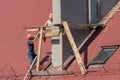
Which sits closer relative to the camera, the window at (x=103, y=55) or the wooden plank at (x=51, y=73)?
the window at (x=103, y=55)

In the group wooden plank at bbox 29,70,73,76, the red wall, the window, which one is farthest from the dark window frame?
the red wall

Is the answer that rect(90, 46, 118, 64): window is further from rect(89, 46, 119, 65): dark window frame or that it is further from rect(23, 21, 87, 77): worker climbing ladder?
rect(23, 21, 87, 77): worker climbing ladder

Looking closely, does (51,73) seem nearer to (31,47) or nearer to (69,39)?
(69,39)

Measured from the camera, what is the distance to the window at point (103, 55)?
60.8 ft

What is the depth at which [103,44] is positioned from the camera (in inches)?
755

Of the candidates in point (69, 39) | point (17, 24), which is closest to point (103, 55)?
point (69, 39)

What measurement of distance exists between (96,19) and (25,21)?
2871 mm

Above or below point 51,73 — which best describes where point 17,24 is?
above

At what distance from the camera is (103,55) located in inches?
741

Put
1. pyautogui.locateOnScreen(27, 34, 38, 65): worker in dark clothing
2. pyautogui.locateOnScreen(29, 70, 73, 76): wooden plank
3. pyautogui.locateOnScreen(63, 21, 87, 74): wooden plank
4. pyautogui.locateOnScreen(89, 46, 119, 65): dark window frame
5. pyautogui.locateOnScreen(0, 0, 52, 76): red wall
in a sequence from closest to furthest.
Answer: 1. pyautogui.locateOnScreen(63, 21, 87, 74): wooden plank
2. pyautogui.locateOnScreen(89, 46, 119, 65): dark window frame
3. pyautogui.locateOnScreen(29, 70, 73, 76): wooden plank
4. pyautogui.locateOnScreen(27, 34, 38, 65): worker in dark clothing
5. pyautogui.locateOnScreen(0, 0, 52, 76): red wall

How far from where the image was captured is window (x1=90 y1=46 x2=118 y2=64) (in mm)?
18522

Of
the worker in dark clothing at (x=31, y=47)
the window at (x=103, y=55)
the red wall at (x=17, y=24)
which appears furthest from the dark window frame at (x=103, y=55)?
the red wall at (x=17, y=24)

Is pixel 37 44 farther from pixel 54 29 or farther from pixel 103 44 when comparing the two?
pixel 103 44

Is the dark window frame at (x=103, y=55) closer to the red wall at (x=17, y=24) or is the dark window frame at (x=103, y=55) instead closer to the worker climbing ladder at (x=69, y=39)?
the worker climbing ladder at (x=69, y=39)
